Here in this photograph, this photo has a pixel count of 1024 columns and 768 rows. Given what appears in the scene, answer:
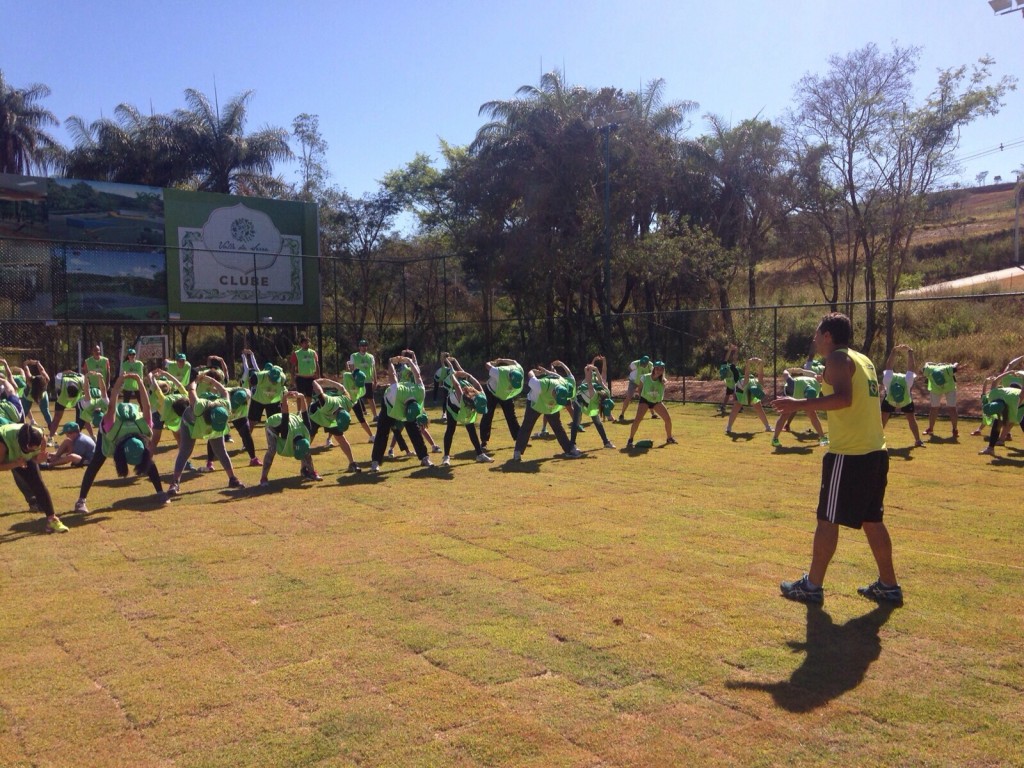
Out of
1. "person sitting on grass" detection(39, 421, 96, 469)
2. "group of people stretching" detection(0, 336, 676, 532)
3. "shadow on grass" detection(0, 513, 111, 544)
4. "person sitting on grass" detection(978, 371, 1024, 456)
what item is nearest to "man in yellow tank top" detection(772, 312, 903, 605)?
"group of people stretching" detection(0, 336, 676, 532)

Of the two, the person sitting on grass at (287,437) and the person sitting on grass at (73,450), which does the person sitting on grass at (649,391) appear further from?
the person sitting on grass at (73,450)

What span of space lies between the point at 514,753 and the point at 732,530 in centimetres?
460

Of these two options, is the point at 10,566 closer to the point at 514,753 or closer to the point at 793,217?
the point at 514,753

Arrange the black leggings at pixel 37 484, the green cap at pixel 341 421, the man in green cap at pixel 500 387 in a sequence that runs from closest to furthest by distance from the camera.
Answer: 1. the black leggings at pixel 37 484
2. the green cap at pixel 341 421
3. the man in green cap at pixel 500 387

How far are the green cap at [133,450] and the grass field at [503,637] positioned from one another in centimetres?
59

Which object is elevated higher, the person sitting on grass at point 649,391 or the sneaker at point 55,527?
the person sitting on grass at point 649,391

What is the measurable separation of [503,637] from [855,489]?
7.76 ft

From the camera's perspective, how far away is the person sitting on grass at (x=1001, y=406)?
39.1 ft

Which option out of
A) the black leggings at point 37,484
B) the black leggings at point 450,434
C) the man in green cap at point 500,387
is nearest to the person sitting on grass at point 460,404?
the black leggings at point 450,434

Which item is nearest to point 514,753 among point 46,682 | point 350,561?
point 46,682

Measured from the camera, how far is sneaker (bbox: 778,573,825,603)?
563 centimetres

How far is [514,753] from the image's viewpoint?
3699 mm

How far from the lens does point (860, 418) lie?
5383 millimetres

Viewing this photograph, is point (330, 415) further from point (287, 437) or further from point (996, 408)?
point (996, 408)
